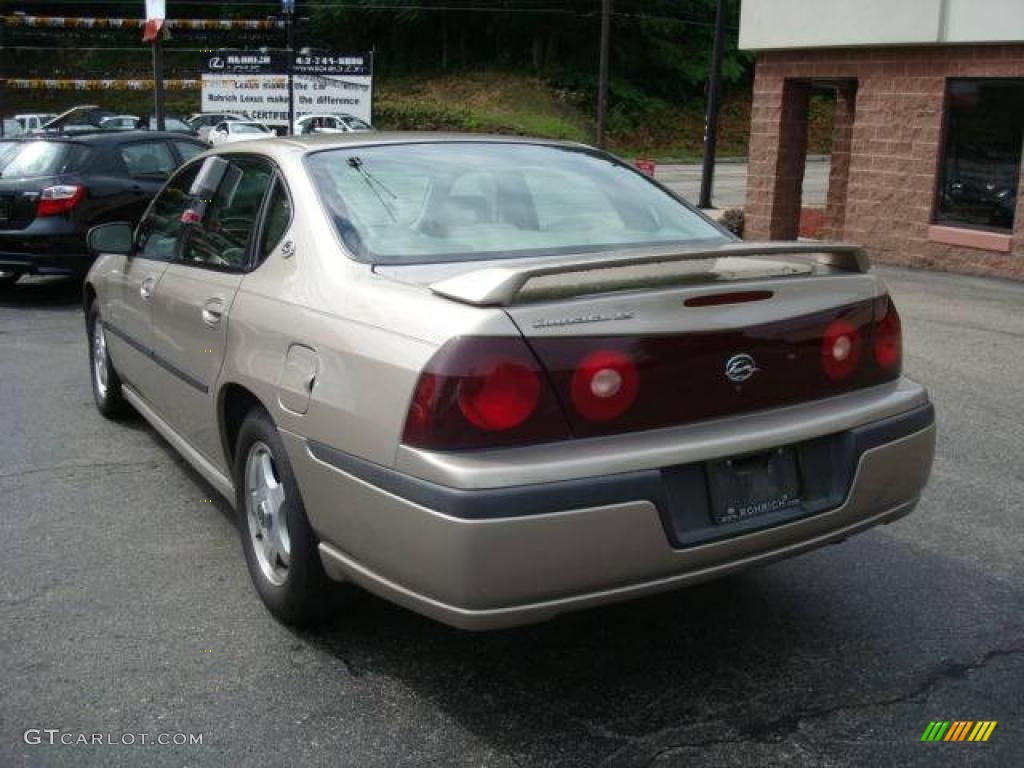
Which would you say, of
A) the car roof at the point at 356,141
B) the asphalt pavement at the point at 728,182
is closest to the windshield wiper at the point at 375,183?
the car roof at the point at 356,141

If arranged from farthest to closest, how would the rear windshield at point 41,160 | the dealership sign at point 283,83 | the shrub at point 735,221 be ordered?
1. the dealership sign at point 283,83
2. the shrub at point 735,221
3. the rear windshield at point 41,160

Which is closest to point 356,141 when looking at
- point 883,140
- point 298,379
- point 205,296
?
point 205,296

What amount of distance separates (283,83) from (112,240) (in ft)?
67.2

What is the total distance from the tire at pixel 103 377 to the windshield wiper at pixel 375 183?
2.60 meters

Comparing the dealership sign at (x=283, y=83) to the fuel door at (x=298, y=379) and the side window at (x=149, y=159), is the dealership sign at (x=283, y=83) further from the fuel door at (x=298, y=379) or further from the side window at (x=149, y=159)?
the fuel door at (x=298, y=379)

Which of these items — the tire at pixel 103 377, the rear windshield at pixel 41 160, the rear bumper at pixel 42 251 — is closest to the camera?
the tire at pixel 103 377

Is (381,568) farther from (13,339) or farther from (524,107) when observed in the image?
(524,107)

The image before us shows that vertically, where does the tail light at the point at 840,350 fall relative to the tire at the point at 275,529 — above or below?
→ above

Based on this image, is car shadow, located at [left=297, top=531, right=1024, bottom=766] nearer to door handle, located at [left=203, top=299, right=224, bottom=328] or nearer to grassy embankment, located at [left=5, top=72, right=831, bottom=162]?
door handle, located at [left=203, top=299, right=224, bottom=328]

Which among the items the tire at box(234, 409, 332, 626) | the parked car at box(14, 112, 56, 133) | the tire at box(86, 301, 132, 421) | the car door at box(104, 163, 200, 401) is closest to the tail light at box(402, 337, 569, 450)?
the tire at box(234, 409, 332, 626)

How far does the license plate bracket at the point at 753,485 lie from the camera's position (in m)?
3.12

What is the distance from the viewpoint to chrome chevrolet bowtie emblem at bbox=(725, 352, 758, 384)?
3.19m

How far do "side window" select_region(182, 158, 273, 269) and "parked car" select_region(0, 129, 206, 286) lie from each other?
6553 mm

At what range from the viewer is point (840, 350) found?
3469 mm
